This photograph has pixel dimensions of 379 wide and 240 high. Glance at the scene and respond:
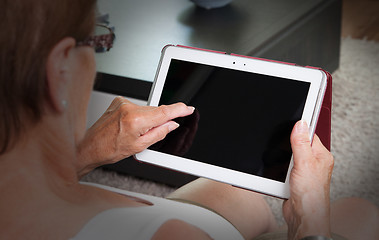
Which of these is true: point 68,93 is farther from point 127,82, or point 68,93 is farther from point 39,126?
point 127,82

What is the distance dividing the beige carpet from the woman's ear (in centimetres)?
97

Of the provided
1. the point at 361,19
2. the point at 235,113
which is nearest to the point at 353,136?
the point at 235,113

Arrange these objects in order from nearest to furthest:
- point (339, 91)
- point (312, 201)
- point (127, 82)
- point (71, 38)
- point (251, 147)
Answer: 1. point (71, 38)
2. point (312, 201)
3. point (251, 147)
4. point (127, 82)
5. point (339, 91)

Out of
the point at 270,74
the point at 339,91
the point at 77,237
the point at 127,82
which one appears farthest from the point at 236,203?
the point at 339,91

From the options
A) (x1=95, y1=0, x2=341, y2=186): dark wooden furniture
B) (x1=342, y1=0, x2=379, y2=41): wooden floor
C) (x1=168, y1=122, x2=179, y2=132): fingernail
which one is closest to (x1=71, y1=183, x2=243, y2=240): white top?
(x1=168, y1=122, x2=179, y2=132): fingernail

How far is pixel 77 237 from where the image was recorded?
0.47 m

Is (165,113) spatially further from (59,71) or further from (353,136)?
(353,136)

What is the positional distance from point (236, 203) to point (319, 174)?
21 cm

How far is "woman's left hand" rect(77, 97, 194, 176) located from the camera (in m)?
0.70

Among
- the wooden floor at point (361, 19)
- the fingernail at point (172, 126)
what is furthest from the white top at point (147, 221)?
the wooden floor at point (361, 19)

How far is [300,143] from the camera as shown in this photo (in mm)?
633

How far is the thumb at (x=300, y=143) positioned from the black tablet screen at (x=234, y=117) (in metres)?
0.03

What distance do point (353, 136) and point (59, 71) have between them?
1340 millimetres

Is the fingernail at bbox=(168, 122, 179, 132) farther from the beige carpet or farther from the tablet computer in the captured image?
the beige carpet
